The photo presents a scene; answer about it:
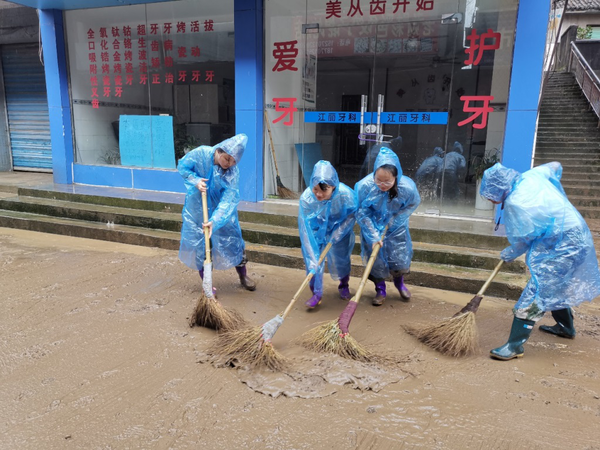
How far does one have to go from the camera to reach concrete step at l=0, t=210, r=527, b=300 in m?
4.05

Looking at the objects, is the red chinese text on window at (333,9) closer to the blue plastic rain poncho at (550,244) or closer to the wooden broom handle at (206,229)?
the wooden broom handle at (206,229)

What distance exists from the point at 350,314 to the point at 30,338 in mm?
2268

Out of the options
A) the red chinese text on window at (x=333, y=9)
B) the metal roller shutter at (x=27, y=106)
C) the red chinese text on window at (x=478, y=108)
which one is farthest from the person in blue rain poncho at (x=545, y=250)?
the metal roller shutter at (x=27, y=106)

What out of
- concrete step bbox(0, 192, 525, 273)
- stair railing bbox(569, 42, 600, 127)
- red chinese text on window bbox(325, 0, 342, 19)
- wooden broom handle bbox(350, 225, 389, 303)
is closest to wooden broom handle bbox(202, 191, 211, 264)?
wooden broom handle bbox(350, 225, 389, 303)

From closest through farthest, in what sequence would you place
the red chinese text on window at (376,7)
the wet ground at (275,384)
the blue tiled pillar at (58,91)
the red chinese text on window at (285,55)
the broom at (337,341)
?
the wet ground at (275,384), the broom at (337,341), the red chinese text on window at (376,7), the red chinese text on window at (285,55), the blue tiled pillar at (58,91)

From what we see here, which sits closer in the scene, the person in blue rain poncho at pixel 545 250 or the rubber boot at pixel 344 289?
the person in blue rain poncho at pixel 545 250

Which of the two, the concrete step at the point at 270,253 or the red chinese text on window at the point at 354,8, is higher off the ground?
the red chinese text on window at the point at 354,8

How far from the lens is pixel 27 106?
378 inches

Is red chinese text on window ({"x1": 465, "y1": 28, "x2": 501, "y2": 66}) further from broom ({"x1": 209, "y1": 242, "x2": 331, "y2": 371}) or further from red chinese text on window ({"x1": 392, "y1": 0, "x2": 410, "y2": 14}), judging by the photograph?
broom ({"x1": 209, "y1": 242, "x2": 331, "y2": 371})

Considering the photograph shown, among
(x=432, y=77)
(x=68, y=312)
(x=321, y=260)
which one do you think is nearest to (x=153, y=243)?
(x=68, y=312)

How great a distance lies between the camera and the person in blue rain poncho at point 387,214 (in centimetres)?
337

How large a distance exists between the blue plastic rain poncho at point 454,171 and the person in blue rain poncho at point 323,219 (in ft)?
8.45

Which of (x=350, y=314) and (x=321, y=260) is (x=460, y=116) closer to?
(x=321, y=260)

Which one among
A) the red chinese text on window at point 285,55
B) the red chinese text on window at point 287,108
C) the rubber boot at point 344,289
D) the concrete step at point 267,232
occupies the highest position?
the red chinese text on window at point 285,55
